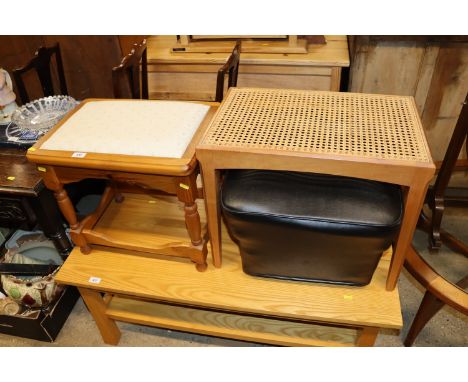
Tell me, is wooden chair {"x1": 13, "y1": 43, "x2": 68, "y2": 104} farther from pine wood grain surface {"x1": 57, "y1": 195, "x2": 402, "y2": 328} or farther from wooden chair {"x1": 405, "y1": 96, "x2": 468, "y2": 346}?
wooden chair {"x1": 405, "y1": 96, "x2": 468, "y2": 346}

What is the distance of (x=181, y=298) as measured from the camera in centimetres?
109

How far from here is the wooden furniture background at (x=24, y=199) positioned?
121cm

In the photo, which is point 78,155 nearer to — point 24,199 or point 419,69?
point 24,199

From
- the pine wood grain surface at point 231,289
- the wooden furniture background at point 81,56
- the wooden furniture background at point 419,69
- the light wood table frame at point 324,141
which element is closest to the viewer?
the light wood table frame at point 324,141

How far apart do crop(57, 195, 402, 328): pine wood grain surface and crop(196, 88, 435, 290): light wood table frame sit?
97 mm

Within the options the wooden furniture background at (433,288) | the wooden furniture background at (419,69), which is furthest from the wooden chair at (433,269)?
the wooden furniture background at (419,69)

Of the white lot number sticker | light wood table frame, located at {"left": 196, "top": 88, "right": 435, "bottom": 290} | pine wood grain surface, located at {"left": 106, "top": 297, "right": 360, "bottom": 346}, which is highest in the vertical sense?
light wood table frame, located at {"left": 196, "top": 88, "right": 435, "bottom": 290}

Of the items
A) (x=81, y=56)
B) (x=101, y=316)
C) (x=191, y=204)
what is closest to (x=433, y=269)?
(x=191, y=204)

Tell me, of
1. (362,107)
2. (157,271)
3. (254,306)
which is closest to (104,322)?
(157,271)

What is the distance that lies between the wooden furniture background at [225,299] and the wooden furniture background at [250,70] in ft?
2.13

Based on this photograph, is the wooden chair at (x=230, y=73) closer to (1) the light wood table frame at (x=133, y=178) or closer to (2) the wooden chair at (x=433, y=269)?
(1) the light wood table frame at (x=133, y=178)

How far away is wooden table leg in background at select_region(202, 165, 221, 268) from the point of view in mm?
898

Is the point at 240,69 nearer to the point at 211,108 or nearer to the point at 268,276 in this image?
the point at 211,108

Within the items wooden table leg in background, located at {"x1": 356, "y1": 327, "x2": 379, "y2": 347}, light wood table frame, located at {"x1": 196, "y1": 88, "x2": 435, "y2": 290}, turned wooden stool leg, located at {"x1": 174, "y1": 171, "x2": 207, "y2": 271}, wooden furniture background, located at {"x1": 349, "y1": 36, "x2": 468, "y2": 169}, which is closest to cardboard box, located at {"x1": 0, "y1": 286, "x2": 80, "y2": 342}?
turned wooden stool leg, located at {"x1": 174, "y1": 171, "x2": 207, "y2": 271}
